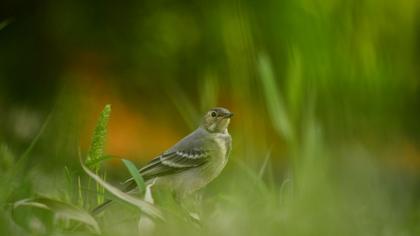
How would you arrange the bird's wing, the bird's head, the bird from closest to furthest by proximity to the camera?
the bird → the bird's wing → the bird's head

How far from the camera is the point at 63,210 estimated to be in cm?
188

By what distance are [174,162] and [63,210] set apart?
1.19 meters

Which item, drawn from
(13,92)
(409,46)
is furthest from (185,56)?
(409,46)

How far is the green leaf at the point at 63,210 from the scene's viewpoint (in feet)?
6.09

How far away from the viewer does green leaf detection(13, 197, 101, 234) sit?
1.86m

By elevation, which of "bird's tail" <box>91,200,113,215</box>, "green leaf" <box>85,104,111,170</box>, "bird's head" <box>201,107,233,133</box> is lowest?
"bird's tail" <box>91,200,113,215</box>

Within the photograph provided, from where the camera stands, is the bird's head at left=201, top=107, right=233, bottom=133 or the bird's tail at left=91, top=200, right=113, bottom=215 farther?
the bird's head at left=201, top=107, right=233, bottom=133

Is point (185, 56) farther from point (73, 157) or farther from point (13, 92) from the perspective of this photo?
point (73, 157)

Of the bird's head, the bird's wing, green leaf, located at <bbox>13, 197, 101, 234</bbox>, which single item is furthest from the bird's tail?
the bird's head

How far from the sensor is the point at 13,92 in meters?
6.12

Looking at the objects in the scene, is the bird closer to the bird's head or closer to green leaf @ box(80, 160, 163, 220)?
the bird's head

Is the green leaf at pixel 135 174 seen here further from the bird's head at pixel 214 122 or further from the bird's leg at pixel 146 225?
the bird's head at pixel 214 122

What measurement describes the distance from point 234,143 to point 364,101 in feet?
2.13

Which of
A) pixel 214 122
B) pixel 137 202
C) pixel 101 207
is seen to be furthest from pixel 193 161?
pixel 137 202
